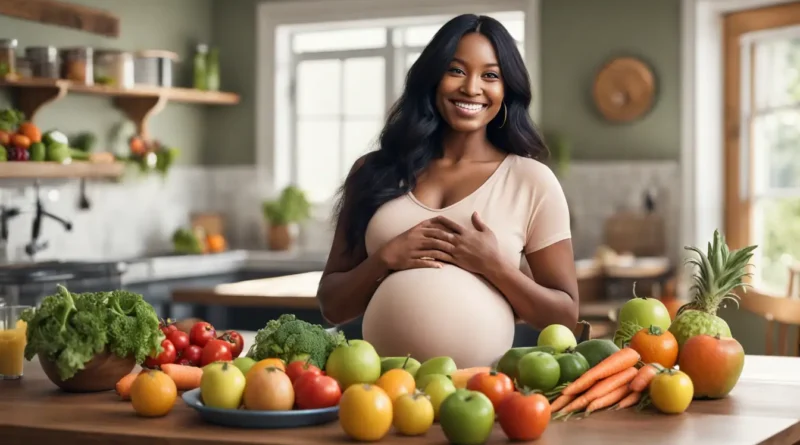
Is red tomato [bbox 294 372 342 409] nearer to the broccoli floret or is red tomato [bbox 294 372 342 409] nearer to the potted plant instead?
the broccoli floret

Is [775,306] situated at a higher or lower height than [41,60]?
lower

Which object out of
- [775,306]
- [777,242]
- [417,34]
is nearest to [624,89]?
[777,242]

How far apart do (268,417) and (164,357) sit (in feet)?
1.65

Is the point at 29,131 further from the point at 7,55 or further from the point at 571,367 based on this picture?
the point at 571,367

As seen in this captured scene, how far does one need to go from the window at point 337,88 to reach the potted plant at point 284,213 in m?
0.25

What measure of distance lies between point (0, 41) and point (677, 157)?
3.58 meters

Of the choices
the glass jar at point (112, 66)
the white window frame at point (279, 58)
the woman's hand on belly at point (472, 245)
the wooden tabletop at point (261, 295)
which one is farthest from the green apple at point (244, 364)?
the white window frame at point (279, 58)

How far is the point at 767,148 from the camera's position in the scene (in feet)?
20.5

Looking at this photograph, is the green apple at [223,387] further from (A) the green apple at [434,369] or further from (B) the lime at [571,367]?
(B) the lime at [571,367]

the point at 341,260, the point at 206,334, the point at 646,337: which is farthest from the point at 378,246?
the point at 646,337

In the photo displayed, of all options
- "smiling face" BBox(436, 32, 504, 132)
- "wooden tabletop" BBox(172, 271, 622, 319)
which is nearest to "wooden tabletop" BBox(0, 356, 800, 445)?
"smiling face" BBox(436, 32, 504, 132)

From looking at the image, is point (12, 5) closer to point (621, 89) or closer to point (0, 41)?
point (0, 41)

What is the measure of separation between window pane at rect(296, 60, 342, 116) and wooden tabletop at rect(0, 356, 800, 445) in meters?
5.54

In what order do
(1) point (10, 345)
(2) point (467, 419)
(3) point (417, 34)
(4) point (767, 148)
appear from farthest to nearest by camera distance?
(3) point (417, 34)
(4) point (767, 148)
(1) point (10, 345)
(2) point (467, 419)
